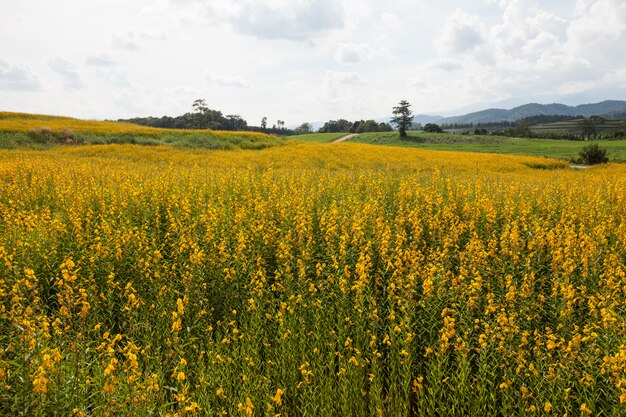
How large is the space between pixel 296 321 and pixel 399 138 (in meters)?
70.6

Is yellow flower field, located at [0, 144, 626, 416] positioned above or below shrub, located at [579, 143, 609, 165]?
below

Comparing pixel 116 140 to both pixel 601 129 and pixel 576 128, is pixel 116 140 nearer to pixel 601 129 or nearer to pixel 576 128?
pixel 601 129

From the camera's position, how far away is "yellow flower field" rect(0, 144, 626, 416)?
11.6 feet

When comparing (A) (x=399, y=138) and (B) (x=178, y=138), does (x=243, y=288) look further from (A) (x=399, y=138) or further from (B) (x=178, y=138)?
(A) (x=399, y=138)

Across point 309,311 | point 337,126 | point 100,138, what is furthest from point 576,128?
point 309,311

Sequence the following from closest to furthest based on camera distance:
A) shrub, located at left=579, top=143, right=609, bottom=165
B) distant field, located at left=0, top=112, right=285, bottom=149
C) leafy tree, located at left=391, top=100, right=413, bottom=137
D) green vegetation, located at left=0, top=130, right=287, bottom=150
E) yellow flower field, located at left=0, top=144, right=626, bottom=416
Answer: yellow flower field, located at left=0, top=144, right=626, bottom=416, green vegetation, located at left=0, top=130, right=287, bottom=150, distant field, located at left=0, top=112, right=285, bottom=149, shrub, located at left=579, top=143, right=609, bottom=165, leafy tree, located at left=391, top=100, right=413, bottom=137

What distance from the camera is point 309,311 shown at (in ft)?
16.7

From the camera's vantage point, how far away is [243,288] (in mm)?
5500

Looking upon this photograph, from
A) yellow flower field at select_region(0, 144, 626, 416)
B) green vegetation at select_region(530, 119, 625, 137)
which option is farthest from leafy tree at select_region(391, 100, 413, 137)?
yellow flower field at select_region(0, 144, 626, 416)

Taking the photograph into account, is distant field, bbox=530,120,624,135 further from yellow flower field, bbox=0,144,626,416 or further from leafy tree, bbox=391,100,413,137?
yellow flower field, bbox=0,144,626,416

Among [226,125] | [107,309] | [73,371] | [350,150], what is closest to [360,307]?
[73,371]

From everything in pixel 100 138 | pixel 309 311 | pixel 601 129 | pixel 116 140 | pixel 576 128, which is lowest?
pixel 309 311

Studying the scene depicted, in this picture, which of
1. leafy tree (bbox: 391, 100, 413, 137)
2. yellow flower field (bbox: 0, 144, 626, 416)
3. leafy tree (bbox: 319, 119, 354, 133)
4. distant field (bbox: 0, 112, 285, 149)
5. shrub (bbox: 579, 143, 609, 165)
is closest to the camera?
yellow flower field (bbox: 0, 144, 626, 416)

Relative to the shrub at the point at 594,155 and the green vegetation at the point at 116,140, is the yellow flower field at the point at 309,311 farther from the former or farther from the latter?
the shrub at the point at 594,155
